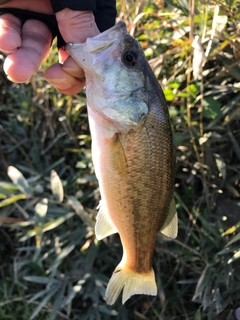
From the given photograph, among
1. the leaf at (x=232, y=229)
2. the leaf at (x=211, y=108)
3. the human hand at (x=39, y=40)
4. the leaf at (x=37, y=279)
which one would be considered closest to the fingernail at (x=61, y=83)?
the human hand at (x=39, y=40)

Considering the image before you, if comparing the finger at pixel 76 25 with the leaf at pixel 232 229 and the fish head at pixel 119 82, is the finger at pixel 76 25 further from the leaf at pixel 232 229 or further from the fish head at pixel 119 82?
the leaf at pixel 232 229

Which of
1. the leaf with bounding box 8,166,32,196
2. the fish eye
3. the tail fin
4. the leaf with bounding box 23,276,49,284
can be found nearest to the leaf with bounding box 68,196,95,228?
the leaf with bounding box 8,166,32,196

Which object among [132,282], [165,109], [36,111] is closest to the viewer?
[165,109]

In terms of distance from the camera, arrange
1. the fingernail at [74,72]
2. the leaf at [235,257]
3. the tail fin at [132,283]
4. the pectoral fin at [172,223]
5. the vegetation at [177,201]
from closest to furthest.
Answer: the fingernail at [74,72] → the pectoral fin at [172,223] → the tail fin at [132,283] → the leaf at [235,257] → the vegetation at [177,201]

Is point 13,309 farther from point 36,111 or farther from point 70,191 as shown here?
point 36,111

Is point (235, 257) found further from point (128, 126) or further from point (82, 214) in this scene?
point (128, 126)

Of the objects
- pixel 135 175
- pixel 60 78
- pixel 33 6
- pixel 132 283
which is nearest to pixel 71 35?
pixel 60 78

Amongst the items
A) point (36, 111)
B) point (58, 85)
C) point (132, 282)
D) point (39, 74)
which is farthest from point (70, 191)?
point (58, 85)
